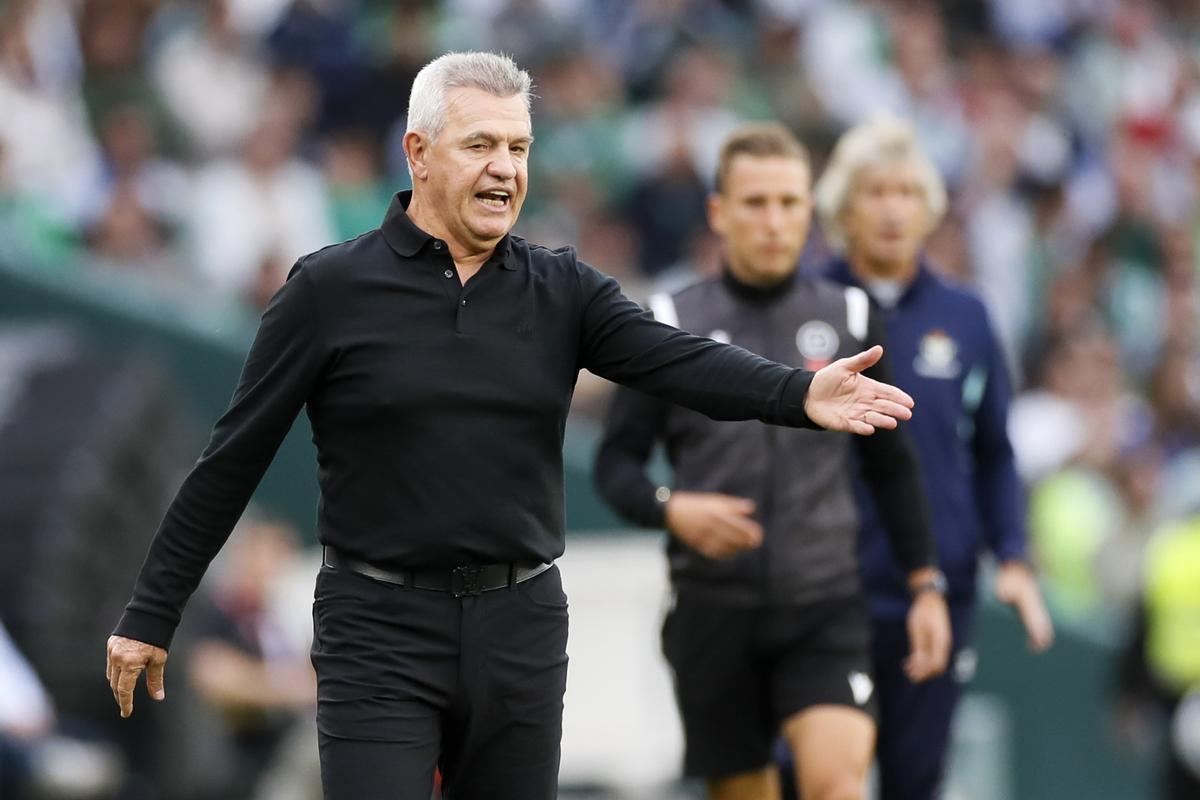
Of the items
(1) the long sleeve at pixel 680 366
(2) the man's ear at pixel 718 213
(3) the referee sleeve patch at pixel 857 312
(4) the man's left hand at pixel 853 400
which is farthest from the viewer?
(2) the man's ear at pixel 718 213

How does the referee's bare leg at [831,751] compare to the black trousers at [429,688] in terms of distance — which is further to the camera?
the referee's bare leg at [831,751]

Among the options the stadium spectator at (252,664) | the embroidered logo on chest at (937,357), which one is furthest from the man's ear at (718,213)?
the stadium spectator at (252,664)

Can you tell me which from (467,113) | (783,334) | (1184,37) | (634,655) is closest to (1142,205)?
(1184,37)

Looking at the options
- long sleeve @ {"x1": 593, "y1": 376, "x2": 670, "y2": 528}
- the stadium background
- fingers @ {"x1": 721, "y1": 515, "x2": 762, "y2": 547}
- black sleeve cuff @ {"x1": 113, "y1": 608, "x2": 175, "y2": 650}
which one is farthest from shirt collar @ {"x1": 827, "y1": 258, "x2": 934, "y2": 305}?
the stadium background

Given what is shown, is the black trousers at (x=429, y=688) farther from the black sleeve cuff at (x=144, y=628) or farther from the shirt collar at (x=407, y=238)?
the shirt collar at (x=407, y=238)

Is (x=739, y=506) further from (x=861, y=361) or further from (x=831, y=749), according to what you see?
(x=861, y=361)

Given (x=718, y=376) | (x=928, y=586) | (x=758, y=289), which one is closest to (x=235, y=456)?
(x=718, y=376)

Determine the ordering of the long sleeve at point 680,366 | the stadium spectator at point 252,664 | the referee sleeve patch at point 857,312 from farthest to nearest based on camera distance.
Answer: the stadium spectator at point 252,664 → the referee sleeve patch at point 857,312 → the long sleeve at point 680,366

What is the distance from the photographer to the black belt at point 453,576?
520cm

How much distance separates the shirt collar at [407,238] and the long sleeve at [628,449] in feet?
5.70

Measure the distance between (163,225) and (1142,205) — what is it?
8.42 m

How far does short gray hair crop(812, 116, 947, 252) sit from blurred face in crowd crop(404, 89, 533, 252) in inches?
95.7

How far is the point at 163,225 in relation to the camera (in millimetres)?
12781

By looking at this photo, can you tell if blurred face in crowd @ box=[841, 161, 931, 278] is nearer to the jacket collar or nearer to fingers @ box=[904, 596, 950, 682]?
the jacket collar
